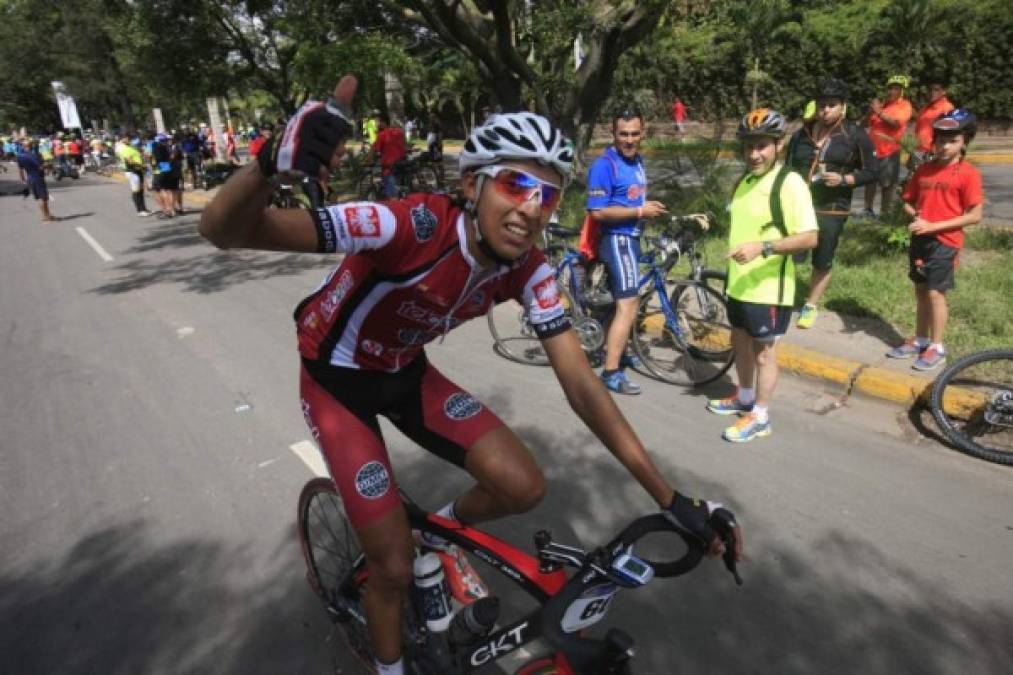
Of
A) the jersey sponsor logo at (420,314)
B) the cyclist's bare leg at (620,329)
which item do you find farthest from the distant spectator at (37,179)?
the jersey sponsor logo at (420,314)

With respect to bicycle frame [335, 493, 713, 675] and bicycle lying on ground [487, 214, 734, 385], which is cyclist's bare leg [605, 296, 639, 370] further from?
Result: bicycle frame [335, 493, 713, 675]

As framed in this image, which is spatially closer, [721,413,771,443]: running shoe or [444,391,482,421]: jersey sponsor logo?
Result: [444,391,482,421]: jersey sponsor logo

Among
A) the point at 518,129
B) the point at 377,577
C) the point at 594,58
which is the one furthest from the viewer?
the point at 594,58

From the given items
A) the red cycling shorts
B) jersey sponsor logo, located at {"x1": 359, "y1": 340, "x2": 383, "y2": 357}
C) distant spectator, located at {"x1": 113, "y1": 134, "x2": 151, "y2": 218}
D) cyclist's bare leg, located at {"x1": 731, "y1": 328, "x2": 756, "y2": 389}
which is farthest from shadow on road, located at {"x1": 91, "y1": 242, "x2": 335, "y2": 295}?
jersey sponsor logo, located at {"x1": 359, "y1": 340, "x2": 383, "y2": 357}

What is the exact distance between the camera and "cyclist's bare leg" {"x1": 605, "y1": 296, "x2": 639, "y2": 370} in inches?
191

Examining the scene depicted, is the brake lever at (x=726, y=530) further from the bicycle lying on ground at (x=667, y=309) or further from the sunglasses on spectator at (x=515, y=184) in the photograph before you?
the bicycle lying on ground at (x=667, y=309)

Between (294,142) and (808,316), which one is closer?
(294,142)

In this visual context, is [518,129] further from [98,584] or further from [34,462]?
[34,462]

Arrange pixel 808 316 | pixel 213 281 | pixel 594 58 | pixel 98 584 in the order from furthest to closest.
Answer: pixel 594 58, pixel 213 281, pixel 808 316, pixel 98 584

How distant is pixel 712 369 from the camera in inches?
202

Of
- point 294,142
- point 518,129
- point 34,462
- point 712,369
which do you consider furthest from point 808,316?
point 34,462

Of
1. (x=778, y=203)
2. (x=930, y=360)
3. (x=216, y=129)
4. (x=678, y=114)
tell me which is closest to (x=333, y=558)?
(x=778, y=203)

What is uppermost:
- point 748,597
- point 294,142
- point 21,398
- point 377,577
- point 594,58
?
point 594,58

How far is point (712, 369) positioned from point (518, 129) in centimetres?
368
